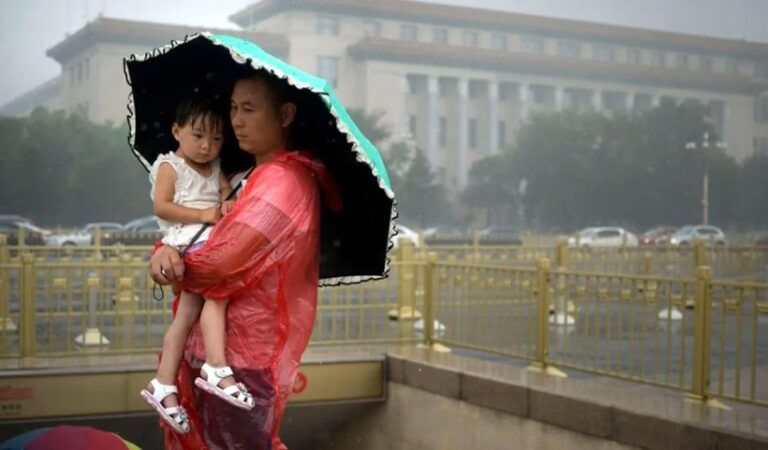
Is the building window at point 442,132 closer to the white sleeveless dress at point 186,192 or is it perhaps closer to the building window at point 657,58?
the building window at point 657,58

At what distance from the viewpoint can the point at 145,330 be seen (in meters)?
6.72

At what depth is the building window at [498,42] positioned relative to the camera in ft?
101

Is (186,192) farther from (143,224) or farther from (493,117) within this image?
(493,117)

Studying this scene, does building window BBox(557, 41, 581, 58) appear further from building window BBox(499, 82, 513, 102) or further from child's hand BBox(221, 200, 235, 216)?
child's hand BBox(221, 200, 235, 216)

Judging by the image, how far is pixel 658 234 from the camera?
965 inches

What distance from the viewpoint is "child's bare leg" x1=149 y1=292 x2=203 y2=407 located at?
8.29 ft

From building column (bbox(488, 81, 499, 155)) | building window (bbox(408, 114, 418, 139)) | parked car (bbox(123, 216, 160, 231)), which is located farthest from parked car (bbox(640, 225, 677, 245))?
parked car (bbox(123, 216, 160, 231))

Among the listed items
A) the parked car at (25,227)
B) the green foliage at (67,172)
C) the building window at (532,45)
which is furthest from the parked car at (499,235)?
the parked car at (25,227)

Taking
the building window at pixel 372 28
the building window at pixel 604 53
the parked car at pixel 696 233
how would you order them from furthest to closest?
the building window at pixel 372 28 < the building window at pixel 604 53 < the parked car at pixel 696 233

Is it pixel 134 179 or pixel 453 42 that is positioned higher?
pixel 453 42

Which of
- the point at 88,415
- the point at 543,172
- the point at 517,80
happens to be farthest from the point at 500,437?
the point at 517,80

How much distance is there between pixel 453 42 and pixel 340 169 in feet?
96.3

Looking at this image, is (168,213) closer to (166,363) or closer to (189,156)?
(189,156)

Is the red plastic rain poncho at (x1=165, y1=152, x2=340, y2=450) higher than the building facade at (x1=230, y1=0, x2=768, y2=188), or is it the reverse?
the building facade at (x1=230, y1=0, x2=768, y2=188)
